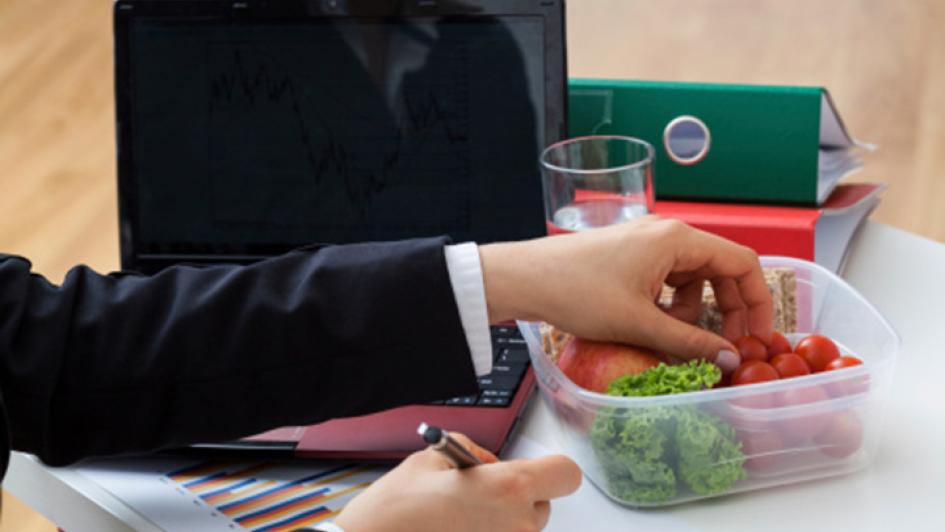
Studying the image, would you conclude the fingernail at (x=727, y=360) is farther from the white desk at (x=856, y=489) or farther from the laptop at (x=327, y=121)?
the laptop at (x=327, y=121)

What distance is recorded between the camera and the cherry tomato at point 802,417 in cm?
96

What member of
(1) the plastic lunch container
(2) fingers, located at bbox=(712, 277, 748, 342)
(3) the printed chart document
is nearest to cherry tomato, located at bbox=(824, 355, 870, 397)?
(1) the plastic lunch container

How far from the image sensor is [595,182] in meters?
1.20

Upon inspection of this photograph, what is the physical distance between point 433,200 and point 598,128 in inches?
→ 8.2

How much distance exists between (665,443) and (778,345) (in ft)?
0.50

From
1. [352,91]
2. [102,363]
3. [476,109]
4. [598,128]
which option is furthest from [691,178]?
[102,363]

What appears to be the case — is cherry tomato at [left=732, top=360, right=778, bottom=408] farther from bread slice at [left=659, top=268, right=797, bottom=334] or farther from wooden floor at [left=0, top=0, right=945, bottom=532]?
wooden floor at [left=0, top=0, right=945, bottom=532]

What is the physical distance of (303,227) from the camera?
4.44 ft

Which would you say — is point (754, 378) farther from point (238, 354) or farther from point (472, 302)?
point (238, 354)

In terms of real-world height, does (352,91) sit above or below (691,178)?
above

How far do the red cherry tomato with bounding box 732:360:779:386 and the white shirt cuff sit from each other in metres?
0.19

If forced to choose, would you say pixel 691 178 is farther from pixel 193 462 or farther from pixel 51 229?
pixel 51 229

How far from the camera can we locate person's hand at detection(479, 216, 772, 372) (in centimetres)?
102

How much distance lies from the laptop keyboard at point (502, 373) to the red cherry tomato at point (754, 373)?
0.21 metres
